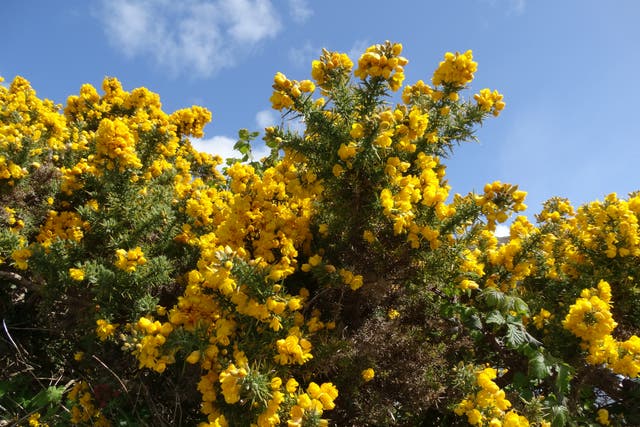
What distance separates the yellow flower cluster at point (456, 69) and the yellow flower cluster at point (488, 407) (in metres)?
1.55

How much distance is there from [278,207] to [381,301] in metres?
0.76

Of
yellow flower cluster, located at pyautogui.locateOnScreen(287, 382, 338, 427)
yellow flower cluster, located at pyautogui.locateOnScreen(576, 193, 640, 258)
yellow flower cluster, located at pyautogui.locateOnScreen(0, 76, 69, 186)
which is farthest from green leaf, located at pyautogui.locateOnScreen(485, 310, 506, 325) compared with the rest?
yellow flower cluster, located at pyautogui.locateOnScreen(0, 76, 69, 186)

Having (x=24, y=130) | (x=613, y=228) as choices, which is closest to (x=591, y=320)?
(x=613, y=228)

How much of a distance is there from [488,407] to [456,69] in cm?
173

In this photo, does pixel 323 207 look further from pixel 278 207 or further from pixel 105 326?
pixel 105 326

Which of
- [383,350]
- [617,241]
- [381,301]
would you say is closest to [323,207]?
[381,301]

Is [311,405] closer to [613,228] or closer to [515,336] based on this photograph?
[515,336]

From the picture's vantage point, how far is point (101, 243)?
3.01 m

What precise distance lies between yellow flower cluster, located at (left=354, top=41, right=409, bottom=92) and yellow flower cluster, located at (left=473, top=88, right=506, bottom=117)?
595 millimetres

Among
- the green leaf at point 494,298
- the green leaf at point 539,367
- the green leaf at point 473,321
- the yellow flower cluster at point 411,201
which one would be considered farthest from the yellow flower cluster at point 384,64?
the green leaf at point 539,367

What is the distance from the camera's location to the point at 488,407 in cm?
201

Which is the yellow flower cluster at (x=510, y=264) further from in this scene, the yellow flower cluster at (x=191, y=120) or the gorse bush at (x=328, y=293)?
the yellow flower cluster at (x=191, y=120)

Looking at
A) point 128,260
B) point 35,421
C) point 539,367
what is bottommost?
point 35,421

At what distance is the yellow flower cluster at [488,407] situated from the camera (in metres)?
1.94
